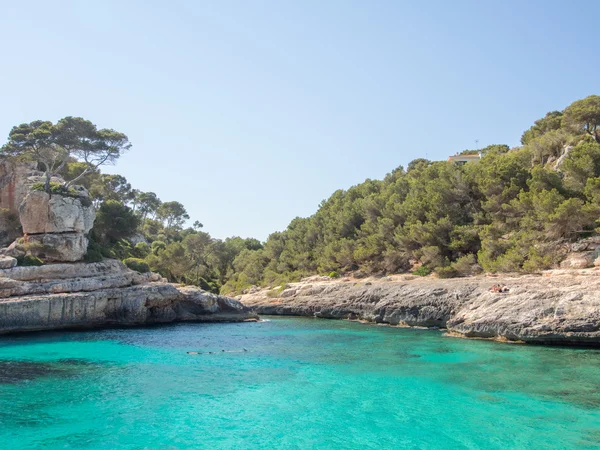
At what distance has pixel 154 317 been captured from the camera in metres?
40.2

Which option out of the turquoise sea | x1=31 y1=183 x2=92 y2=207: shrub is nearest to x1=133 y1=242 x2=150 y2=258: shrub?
x1=31 y1=183 x2=92 y2=207: shrub

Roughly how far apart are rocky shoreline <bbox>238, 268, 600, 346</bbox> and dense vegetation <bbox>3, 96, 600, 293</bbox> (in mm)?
4399

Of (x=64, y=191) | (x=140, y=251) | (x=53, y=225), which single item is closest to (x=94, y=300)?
(x=53, y=225)

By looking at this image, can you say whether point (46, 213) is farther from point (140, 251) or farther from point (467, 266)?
point (467, 266)

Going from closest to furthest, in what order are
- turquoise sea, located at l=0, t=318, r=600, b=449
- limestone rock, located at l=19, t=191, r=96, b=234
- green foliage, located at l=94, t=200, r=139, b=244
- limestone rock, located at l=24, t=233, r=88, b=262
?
turquoise sea, located at l=0, t=318, r=600, b=449, limestone rock, located at l=24, t=233, r=88, b=262, limestone rock, located at l=19, t=191, r=96, b=234, green foliage, located at l=94, t=200, r=139, b=244

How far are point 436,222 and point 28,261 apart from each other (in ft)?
124

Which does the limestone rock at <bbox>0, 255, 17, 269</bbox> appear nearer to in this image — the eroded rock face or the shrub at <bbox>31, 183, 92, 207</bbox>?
the eroded rock face

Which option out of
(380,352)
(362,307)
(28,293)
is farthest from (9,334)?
(362,307)

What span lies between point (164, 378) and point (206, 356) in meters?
5.17

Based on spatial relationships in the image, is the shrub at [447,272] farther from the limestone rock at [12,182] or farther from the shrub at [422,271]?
the limestone rock at [12,182]

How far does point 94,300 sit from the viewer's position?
112 ft

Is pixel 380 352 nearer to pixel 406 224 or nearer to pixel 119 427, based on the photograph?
pixel 119 427

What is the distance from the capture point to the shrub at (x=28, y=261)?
33.3 m

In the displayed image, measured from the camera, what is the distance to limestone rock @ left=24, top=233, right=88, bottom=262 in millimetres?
35125
